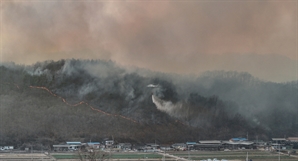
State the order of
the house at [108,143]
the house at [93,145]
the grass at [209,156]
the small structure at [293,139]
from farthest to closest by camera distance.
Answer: the small structure at [293,139] → the house at [108,143] → the house at [93,145] → the grass at [209,156]

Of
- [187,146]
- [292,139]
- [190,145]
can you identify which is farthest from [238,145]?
[292,139]

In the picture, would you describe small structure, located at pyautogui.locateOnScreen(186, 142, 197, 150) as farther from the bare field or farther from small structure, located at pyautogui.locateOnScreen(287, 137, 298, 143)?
small structure, located at pyautogui.locateOnScreen(287, 137, 298, 143)

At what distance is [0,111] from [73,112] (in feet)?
34.6

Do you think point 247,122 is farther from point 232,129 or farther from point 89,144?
point 89,144

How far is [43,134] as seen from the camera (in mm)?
76000

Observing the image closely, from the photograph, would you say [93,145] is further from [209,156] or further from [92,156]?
[92,156]

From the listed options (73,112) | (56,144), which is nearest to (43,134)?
(56,144)

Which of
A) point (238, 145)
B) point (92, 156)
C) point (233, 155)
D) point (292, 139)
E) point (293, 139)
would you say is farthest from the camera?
point (292, 139)

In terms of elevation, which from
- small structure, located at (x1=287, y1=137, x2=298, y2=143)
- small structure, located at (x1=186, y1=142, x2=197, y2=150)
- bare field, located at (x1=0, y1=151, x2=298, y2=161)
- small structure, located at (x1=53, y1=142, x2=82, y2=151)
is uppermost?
small structure, located at (x1=287, y1=137, x2=298, y2=143)

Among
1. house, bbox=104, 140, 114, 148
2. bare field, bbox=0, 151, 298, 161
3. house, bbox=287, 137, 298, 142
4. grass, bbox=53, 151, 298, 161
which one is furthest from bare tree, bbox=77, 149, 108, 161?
house, bbox=287, 137, 298, 142

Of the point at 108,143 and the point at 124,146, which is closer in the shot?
the point at 108,143

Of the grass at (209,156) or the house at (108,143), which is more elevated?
the house at (108,143)

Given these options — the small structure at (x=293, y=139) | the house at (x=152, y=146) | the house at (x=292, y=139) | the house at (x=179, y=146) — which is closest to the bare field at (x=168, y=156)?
the house at (x=179, y=146)

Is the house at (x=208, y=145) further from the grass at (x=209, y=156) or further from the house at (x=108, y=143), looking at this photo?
the house at (x=108, y=143)
